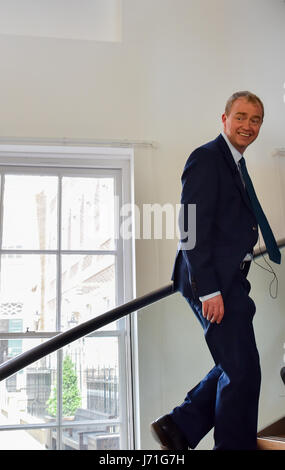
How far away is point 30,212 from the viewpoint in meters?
3.42

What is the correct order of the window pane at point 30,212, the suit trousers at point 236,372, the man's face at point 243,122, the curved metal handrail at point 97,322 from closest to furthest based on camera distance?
1. the suit trousers at point 236,372
2. the man's face at point 243,122
3. the curved metal handrail at point 97,322
4. the window pane at point 30,212

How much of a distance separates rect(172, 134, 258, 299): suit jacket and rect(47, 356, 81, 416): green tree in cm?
100

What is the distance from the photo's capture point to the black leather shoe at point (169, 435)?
185cm

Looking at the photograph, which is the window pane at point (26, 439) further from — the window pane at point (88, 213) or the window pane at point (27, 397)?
the window pane at point (88, 213)

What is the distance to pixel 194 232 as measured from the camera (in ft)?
5.91

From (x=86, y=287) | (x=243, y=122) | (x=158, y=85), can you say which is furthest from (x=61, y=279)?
(x=243, y=122)

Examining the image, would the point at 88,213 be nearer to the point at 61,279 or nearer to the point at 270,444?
the point at 61,279

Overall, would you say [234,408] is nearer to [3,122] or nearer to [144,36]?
[3,122]

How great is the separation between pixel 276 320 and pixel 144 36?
1.98 meters

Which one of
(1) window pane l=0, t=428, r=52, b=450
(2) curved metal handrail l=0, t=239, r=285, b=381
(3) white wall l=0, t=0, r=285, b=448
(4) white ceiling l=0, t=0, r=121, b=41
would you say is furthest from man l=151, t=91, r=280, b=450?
(4) white ceiling l=0, t=0, r=121, b=41

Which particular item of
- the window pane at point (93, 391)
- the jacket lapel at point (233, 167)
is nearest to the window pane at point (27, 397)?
the window pane at point (93, 391)

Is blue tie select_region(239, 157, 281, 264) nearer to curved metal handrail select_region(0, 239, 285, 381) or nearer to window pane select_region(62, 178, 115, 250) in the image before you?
curved metal handrail select_region(0, 239, 285, 381)

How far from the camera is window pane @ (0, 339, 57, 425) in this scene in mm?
2814

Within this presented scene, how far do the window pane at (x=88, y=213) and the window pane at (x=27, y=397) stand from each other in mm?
832
